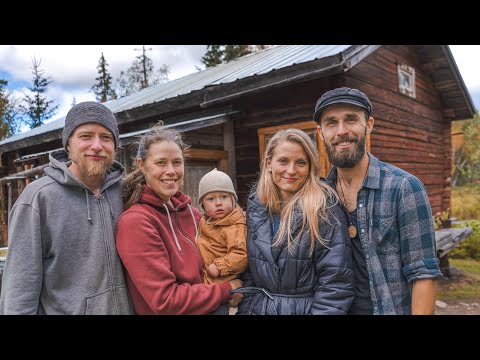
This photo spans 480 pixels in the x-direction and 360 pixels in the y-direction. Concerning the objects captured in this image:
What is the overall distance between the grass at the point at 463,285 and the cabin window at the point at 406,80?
165 inches

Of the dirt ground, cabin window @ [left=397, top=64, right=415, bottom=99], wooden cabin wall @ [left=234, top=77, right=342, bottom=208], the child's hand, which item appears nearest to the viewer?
the child's hand

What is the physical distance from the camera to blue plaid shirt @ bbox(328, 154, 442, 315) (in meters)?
1.71

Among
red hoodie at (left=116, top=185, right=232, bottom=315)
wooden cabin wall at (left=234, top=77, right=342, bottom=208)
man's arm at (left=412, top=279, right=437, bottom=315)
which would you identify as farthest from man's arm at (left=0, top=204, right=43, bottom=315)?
wooden cabin wall at (left=234, top=77, right=342, bottom=208)

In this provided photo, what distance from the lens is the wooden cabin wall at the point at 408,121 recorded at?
21.0ft

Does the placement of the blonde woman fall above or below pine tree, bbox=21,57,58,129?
below

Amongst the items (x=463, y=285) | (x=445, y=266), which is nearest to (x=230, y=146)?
(x=445, y=266)

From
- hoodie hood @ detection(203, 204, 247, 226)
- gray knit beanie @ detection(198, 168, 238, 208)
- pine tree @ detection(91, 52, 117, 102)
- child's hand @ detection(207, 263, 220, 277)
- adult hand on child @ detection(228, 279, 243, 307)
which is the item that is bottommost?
adult hand on child @ detection(228, 279, 243, 307)

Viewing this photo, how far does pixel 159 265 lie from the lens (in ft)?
5.40

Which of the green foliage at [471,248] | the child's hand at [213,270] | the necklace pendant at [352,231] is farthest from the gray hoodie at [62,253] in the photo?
the green foliage at [471,248]

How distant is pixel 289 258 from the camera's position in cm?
173

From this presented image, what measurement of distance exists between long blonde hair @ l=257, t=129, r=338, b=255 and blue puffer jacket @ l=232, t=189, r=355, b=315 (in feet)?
0.10

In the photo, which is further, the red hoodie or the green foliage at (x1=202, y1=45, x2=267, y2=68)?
the green foliage at (x1=202, y1=45, x2=267, y2=68)

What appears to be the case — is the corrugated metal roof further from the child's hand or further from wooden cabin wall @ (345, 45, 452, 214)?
the child's hand

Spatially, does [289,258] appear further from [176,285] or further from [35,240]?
[35,240]
